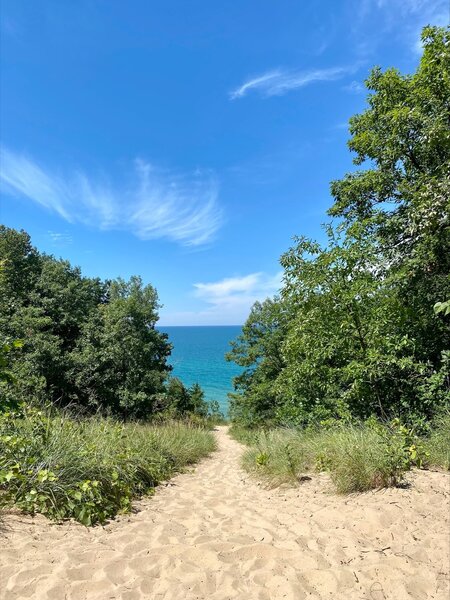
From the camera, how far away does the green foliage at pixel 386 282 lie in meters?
6.41

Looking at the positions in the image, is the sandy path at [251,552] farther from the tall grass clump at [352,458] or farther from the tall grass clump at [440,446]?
the tall grass clump at [440,446]

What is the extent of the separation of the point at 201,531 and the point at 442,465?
3335 mm

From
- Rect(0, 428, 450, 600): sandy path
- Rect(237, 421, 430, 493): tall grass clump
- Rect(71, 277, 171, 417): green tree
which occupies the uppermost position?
Rect(71, 277, 171, 417): green tree

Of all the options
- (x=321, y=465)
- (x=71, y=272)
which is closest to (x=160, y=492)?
(x=321, y=465)

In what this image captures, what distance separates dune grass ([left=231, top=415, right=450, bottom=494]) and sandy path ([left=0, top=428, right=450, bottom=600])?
0.23 meters

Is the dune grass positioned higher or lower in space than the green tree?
lower

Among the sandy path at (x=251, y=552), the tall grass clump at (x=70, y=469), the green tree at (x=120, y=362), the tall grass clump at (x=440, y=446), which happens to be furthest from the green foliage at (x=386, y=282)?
the green tree at (x=120, y=362)

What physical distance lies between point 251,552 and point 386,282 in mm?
5638

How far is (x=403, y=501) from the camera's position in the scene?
12.4ft

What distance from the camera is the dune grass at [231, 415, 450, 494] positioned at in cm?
A: 432

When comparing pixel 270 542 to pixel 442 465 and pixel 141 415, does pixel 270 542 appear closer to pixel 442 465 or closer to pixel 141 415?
pixel 442 465

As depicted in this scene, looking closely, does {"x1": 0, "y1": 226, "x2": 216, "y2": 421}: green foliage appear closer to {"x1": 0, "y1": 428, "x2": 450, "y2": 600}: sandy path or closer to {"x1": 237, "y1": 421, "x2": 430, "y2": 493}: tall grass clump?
{"x1": 237, "y1": 421, "x2": 430, "y2": 493}: tall grass clump

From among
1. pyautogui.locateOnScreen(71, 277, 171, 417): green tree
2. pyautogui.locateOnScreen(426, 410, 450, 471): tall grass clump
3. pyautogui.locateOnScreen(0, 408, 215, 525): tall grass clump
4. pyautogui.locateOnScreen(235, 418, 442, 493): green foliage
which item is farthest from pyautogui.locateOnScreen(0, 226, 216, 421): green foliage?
pyautogui.locateOnScreen(426, 410, 450, 471): tall grass clump

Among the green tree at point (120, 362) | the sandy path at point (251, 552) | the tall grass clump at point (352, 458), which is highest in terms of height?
the green tree at point (120, 362)
